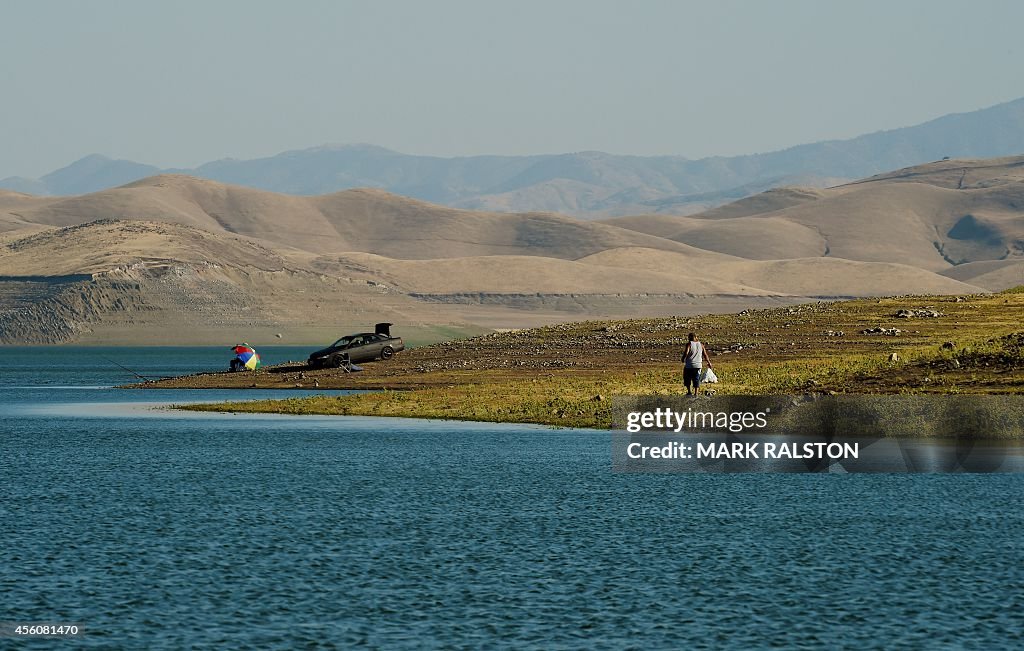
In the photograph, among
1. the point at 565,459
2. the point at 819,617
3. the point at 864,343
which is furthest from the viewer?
the point at 864,343

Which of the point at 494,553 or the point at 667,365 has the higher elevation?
the point at 667,365

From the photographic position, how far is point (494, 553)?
103 ft

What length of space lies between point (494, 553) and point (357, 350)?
225 feet

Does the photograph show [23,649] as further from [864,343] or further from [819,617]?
[864,343]

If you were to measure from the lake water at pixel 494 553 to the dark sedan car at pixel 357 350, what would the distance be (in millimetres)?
45852

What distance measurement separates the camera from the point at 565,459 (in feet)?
163

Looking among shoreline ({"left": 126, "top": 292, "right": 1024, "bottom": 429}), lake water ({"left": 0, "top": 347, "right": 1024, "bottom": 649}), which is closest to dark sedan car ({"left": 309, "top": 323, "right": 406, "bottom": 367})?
shoreline ({"left": 126, "top": 292, "right": 1024, "bottom": 429})

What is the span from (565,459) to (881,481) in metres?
10.4

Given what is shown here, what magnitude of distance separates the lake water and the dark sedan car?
150 ft

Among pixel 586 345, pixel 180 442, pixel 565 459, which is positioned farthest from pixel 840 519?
pixel 586 345

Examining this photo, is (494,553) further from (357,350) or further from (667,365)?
(357,350)

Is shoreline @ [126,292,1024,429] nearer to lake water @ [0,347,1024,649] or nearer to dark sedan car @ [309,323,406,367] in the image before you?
dark sedan car @ [309,323,406,367]

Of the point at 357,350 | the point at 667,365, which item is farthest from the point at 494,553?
the point at 357,350

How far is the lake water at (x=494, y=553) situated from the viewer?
2481cm
